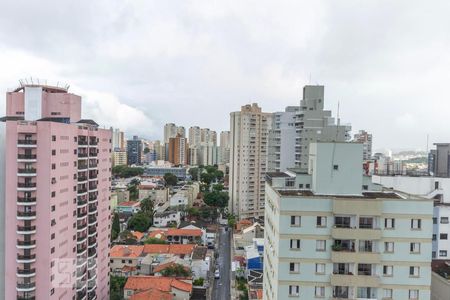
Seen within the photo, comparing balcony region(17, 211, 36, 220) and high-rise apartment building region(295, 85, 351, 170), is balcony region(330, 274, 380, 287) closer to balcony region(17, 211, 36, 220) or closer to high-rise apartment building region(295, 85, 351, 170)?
balcony region(17, 211, 36, 220)

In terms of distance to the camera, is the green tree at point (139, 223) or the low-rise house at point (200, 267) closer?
the low-rise house at point (200, 267)

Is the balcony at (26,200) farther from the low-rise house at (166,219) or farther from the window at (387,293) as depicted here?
the low-rise house at (166,219)

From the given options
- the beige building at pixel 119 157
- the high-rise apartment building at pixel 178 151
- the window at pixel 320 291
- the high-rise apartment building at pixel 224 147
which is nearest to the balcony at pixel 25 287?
the window at pixel 320 291

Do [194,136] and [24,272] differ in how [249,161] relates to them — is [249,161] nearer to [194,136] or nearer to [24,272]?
[24,272]

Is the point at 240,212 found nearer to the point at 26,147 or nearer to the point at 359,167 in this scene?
the point at 26,147

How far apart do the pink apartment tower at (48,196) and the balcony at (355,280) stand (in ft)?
38.1

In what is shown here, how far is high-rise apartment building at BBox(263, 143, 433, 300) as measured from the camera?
9.30 metres

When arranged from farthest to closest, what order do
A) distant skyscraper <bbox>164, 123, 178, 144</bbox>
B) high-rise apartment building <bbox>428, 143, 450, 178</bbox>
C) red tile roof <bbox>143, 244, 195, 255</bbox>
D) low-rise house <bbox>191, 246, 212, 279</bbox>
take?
distant skyscraper <bbox>164, 123, 178, 144</bbox> < red tile roof <bbox>143, 244, 195, 255</bbox> < low-rise house <bbox>191, 246, 212, 279</bbox> < high-rise apartment building <bbox>428, 143, 450, 178</bbox>

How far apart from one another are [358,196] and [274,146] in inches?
992

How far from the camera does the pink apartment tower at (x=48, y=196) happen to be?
591 inches

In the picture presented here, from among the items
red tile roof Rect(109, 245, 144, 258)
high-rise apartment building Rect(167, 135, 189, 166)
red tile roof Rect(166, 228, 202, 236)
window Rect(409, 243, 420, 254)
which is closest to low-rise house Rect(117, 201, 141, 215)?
red tile roof Rect(166, 228, 202, 236)

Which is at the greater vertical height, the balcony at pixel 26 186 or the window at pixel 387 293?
the balcony at pixel 26 186

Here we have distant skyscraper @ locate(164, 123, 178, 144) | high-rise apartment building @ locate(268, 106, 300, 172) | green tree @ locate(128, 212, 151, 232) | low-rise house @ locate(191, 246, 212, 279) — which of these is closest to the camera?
low-rise house @ locate(191, 246, 212, 279)

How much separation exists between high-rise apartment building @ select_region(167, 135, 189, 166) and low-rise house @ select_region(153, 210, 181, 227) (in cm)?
5170
